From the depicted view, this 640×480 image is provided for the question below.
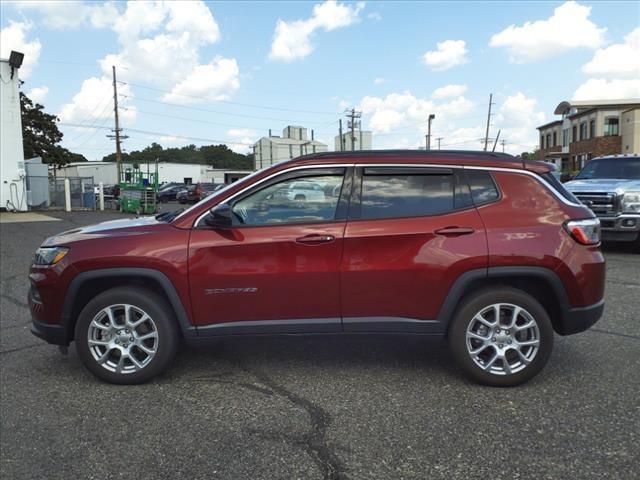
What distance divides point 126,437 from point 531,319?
2867 millimetres

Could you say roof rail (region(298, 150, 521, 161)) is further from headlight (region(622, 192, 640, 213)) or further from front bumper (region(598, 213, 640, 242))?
headlight (region(622, 192, 640, 213))

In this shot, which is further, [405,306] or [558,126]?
[558,126]

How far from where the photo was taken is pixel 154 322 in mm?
4004

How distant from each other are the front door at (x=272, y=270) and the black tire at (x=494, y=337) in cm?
90

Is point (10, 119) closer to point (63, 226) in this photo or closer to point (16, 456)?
point (63, 226)

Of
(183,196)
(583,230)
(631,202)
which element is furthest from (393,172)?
(183,196)

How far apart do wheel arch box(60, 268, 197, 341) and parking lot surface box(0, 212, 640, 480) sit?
513 mm

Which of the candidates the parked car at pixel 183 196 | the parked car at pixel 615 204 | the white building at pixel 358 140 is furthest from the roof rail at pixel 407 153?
the white building at pixel 358 140

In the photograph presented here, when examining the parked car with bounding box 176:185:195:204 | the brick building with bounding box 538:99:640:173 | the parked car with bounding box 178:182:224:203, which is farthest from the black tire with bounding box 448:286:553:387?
the brick building with bounding box 538:99:640:173

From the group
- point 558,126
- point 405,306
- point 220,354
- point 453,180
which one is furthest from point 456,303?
point 558,126

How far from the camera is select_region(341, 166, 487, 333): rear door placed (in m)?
3.85

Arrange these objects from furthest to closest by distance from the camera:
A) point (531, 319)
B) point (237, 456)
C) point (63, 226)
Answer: point (63, 226)
point (531, 319)
point (237, 456)

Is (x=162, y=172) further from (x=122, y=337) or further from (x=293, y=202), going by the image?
(x=293, y=202)

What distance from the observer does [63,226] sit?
18.9 meters
